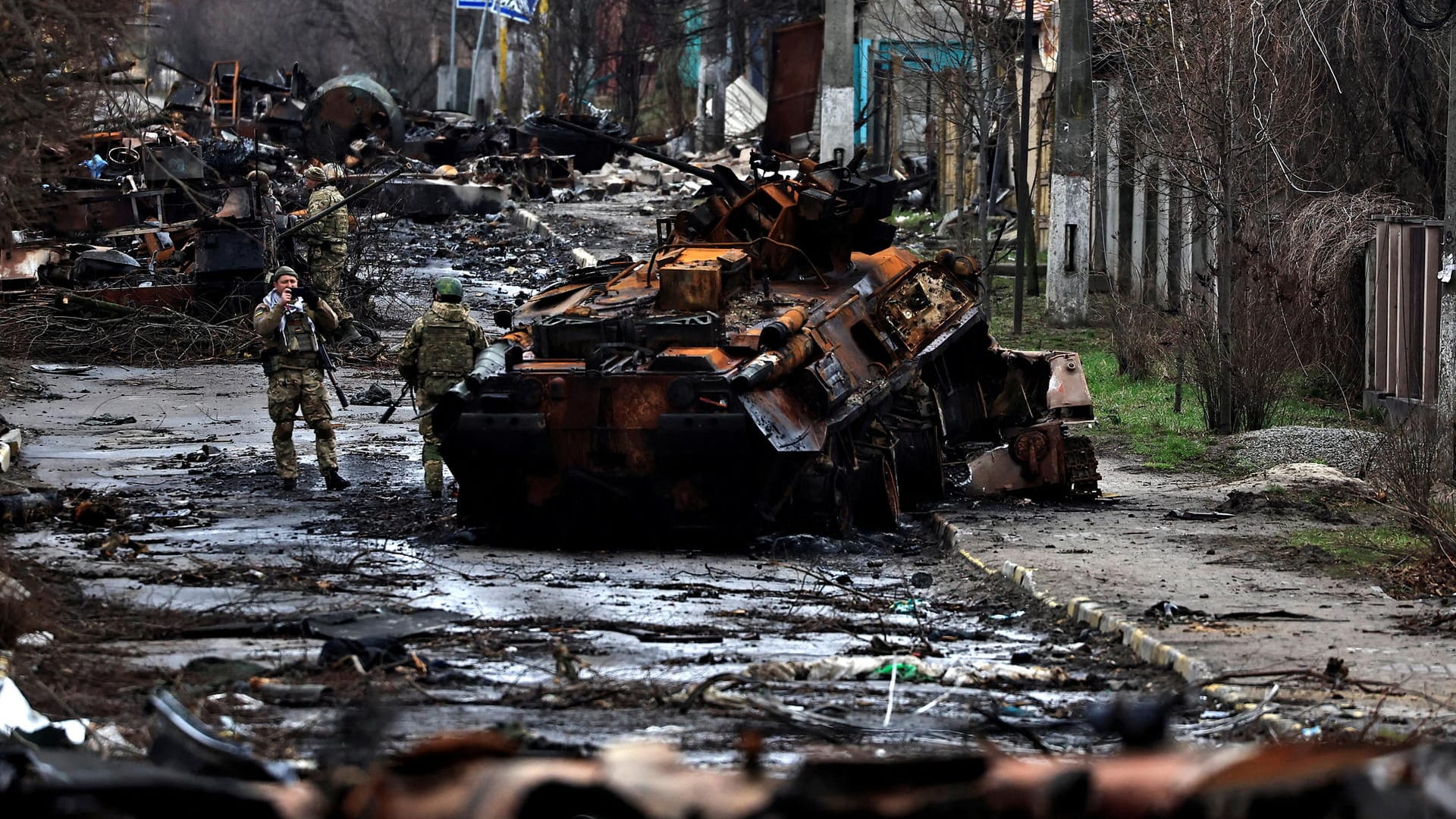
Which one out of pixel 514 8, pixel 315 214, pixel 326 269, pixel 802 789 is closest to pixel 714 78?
pixel 514 8

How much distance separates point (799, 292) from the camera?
48.3ft

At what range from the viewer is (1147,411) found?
20750 mm

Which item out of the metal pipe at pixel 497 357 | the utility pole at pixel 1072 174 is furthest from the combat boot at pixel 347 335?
the metal pipe at pixel 497 357

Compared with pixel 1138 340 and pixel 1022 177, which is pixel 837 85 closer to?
pixel 1022 177

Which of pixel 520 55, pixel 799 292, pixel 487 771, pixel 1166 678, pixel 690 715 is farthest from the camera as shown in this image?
pixel 520 55

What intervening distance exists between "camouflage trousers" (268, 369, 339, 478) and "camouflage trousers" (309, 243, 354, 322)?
Answer: 28.3 ft

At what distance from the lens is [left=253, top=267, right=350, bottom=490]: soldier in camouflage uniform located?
49.6ft

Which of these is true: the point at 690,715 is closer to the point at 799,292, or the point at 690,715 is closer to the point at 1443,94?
the point at 799,292

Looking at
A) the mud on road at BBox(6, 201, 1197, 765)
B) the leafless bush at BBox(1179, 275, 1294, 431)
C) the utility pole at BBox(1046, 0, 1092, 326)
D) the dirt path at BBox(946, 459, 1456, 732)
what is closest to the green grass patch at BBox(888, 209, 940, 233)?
the utility pole at BBox(1046, 0, 1092, 326)

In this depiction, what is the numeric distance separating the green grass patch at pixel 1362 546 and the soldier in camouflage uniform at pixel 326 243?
561 inches

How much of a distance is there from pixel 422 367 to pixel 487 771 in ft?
37.2

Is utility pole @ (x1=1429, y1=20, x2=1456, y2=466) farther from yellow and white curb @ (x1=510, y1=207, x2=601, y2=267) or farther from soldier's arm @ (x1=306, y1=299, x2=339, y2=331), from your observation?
yellow and white curb @ (x1=510, y1=207, x2=601, y2=267)

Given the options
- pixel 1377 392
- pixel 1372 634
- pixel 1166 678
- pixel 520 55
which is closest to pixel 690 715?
pixel 1166 678

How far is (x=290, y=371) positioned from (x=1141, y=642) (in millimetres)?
8309
